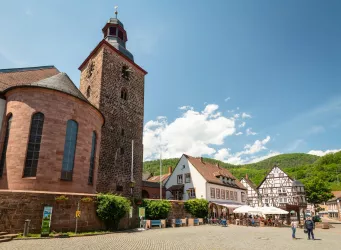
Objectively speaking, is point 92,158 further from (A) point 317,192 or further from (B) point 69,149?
(A) point 317,192

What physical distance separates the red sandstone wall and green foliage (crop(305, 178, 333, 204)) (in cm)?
4250

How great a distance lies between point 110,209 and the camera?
16156 millimetres

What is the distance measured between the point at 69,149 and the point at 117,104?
10.4m

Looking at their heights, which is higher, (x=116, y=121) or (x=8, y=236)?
(x=116, y=121)

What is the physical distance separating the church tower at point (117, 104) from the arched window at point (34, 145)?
761cm

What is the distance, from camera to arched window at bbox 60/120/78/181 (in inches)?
683

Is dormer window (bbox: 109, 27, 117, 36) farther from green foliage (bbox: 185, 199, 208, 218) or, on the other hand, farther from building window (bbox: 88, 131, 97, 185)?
green foliage (bbox: 185, 199, 208, 218)

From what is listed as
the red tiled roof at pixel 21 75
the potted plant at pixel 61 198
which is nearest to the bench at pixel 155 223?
the potted plant at pixel 61 198

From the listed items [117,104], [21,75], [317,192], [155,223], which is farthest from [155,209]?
[317,192]

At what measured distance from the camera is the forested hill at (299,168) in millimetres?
98688

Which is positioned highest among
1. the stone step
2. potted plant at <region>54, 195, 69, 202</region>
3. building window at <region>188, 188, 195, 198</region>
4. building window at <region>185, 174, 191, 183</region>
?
building window at <region>185, 174, 191, 183</region>

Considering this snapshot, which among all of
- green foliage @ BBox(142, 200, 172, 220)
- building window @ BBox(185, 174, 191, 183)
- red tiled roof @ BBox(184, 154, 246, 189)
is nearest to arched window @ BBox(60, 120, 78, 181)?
green foliage @ BBox(142, 200, 172, 220)

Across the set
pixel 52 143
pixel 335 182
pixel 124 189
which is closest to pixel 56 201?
pixel 52 143

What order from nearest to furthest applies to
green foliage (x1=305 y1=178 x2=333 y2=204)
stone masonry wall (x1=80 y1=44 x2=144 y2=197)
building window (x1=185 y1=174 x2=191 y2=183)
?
stone masonry wall (x1=80 y1=44 x2=144 y2=197)
building window (x1=185 y1=174 x2=191 y2=183)
green foliage (x1=305 y1=178 x2=333 y2=204)
